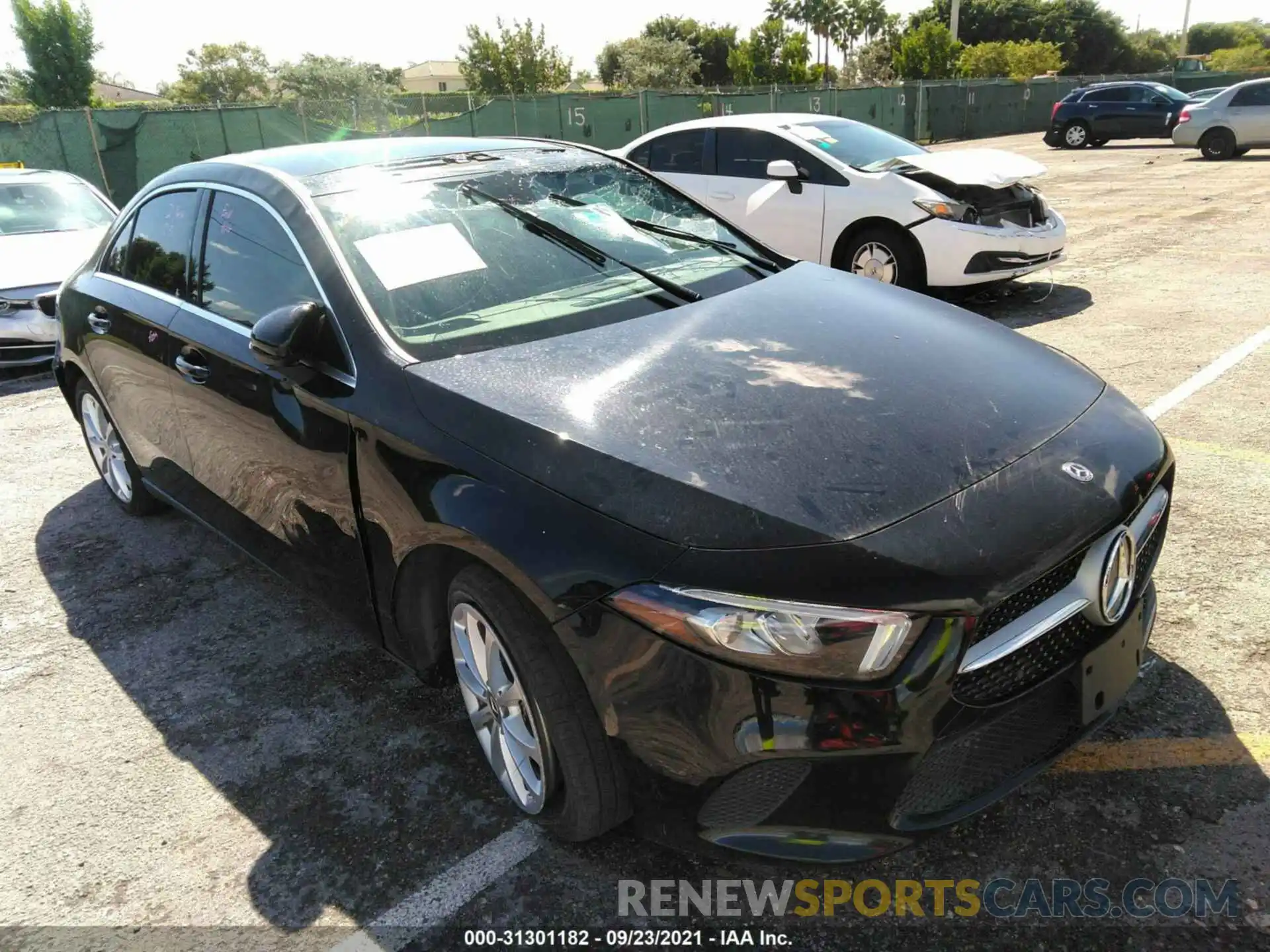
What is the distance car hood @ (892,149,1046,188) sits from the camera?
7.32 m

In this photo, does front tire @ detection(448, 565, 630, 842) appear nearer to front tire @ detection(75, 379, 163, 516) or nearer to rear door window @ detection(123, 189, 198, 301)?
rear door window @ detection(123, 189, 198, 301)

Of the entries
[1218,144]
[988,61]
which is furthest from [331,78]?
[1218,144]

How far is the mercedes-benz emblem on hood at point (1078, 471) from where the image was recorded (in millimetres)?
2166

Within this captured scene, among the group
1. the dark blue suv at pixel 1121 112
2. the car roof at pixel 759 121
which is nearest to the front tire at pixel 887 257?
the car roof at pixel 759 121

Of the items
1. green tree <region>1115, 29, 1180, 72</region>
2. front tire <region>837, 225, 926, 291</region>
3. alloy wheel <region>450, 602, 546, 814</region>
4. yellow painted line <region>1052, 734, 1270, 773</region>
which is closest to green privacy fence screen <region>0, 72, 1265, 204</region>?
front tire <region>837, 225, 926, 291</region>

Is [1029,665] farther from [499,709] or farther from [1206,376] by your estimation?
[1206,376]

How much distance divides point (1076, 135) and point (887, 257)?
72.8 ft

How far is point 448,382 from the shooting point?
2408 millimetres

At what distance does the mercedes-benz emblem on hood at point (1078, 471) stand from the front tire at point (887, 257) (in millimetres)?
5358

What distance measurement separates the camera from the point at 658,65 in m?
71.0

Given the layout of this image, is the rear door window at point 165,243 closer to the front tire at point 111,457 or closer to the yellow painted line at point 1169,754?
the front tire at point 111,457

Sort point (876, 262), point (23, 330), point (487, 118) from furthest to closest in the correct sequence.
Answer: point (487, 118)
point (876, 262)
point (23, 330)

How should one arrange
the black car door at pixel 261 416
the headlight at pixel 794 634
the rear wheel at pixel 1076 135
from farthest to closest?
the rear wheel at pixel 1076 135 → the black car door at pixel 261 416 → the headlight at pixel 794 634

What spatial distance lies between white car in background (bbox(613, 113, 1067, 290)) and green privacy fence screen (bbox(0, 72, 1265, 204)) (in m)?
5.09
